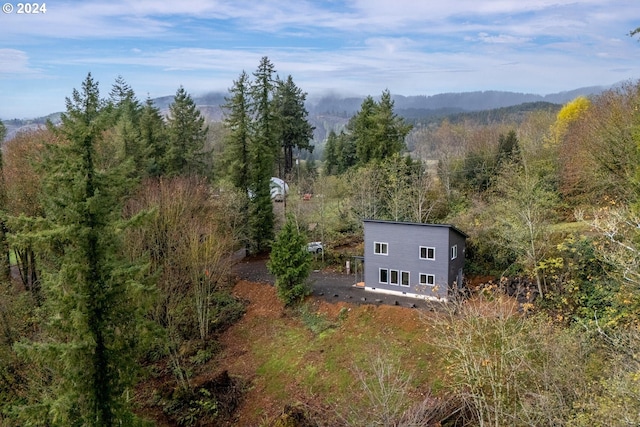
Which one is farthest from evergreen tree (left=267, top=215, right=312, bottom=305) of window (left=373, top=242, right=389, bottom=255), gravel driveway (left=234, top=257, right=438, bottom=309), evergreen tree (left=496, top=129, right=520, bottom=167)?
evergreen tree (left=496, top=129, right=520, bottom=167)

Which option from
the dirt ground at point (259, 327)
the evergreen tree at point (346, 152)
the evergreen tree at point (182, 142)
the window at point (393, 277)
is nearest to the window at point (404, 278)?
the window at point (393, 277)

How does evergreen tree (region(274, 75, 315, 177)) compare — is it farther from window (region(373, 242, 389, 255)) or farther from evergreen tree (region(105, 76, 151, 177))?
window (region(373, 242, 389, 255))

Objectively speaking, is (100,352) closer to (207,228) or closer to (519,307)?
(207,228)

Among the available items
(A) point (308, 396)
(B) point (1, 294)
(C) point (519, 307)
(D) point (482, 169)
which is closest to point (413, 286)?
(C) point (519, 307)

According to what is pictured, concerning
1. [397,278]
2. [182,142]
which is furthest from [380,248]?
[182,142]

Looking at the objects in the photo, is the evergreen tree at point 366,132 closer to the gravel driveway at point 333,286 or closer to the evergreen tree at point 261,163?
the evergreen tree at point 261,163

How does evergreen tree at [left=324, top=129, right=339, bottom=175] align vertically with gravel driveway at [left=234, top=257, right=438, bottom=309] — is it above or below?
above
